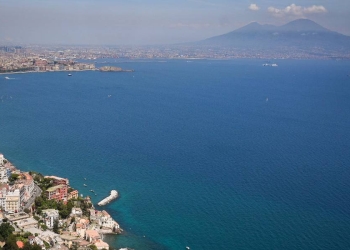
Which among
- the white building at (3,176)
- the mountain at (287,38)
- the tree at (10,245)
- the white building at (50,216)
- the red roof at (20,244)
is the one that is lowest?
the white building at (50,216)

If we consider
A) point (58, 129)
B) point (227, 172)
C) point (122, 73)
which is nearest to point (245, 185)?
point (227, 172)

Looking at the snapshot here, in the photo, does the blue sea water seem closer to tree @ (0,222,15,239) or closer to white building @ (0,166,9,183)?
white building @ (0,166,9,183)

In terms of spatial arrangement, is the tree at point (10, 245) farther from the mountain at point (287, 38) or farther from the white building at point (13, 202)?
the mountain at point (287, 38)

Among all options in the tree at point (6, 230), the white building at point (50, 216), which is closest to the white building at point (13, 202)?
the white building at point (50, 216)

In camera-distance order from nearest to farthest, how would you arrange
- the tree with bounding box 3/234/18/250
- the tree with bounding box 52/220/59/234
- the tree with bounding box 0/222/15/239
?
the tree with bounding box 3/234/18/250 → the tree with bounding box 0/222/15/239 → the tree with bounding box 52/220/59/234

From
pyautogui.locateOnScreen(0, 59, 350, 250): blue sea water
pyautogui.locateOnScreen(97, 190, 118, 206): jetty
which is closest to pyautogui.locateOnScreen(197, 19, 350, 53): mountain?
pyautogui.locateOnScreen(0, 59, 350, 250): blue sea water

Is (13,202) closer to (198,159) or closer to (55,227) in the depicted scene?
(55,227)
